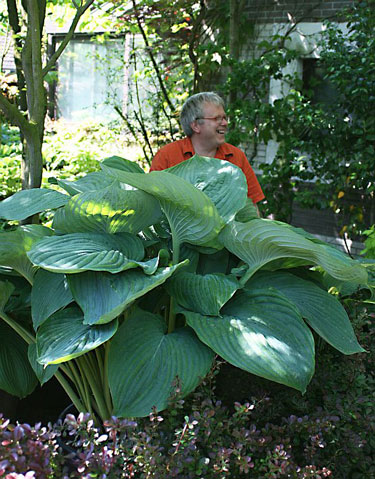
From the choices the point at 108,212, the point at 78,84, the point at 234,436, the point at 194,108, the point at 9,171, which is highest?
the point at 194,108

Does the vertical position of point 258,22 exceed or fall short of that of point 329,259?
it exceeds it

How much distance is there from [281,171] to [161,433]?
5.27 meters

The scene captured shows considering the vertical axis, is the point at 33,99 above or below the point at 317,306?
above

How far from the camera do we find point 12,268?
2.09 meters

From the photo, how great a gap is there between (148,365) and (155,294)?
41 cm

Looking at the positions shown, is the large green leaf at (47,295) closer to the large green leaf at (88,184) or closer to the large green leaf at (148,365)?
the large green leaf at (148,365)

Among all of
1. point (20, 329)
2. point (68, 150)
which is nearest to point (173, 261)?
point (20, 329)

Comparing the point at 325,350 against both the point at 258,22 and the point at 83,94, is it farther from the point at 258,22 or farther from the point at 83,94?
the point at 83,94

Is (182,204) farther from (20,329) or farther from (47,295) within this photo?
(20,329)

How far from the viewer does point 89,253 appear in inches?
72.1

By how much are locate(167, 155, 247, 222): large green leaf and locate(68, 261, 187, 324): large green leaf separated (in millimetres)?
456

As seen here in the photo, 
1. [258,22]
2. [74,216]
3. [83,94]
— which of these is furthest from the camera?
[83,94]

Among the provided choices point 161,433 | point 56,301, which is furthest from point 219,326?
point 56,301

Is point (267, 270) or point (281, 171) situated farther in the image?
point (281, 171)
